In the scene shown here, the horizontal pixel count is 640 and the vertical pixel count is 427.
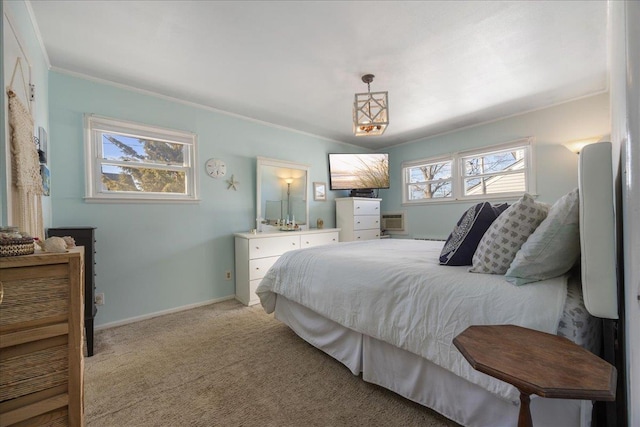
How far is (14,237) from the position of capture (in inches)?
33.2

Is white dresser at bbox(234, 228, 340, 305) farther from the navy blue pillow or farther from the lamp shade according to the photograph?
the navy blue pillow

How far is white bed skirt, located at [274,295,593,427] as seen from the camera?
105 cm

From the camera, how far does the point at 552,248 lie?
1146mm

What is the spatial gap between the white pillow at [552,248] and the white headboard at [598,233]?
16 centimetres

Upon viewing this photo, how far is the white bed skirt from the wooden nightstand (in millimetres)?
464

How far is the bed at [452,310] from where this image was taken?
96 centimetres

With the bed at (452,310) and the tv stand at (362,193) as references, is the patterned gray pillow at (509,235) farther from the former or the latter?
the tv stand at (362,193)

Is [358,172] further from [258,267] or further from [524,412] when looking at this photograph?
[524,412]

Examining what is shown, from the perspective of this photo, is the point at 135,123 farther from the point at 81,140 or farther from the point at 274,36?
the point at 274,36

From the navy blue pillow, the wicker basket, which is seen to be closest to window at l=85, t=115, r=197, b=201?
the wicker basket

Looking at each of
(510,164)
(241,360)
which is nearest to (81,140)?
(241,360)

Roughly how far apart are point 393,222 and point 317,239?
1.83 meters

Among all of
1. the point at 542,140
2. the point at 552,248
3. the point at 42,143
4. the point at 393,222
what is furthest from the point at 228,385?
the point at 542,140

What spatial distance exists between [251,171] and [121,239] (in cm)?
171
